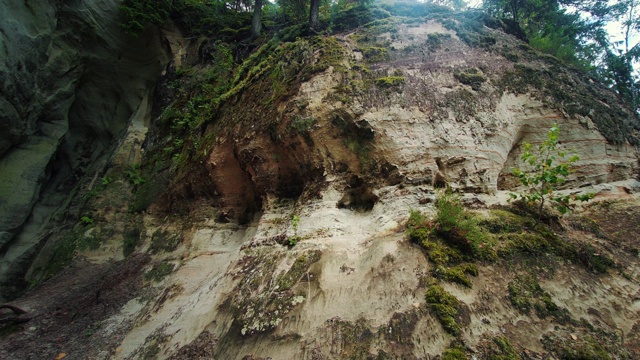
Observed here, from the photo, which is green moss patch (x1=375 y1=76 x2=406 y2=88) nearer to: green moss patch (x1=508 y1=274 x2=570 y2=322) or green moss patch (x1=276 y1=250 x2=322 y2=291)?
green moss patch (x1=276 y1=250 x2=322 y2=291)

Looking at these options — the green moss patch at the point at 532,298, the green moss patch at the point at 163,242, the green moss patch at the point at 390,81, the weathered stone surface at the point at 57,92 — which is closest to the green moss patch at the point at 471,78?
the green moss patch at the point at 390,81

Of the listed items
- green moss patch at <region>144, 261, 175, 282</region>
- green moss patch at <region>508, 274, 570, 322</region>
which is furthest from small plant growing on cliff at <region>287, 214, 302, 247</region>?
green moss patch at <region>144, 261, 175, 282</region>

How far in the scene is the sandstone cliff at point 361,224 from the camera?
362 centimetres

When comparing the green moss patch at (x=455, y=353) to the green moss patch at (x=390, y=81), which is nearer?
the green moss patch at (x=455, y=353)

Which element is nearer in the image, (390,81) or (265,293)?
(265,293)

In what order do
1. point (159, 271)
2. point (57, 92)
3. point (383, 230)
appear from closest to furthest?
point (383, 230) → point (159, 271) → point (57, 92)

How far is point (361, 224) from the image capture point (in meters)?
5.32

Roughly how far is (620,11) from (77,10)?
22862 millimetres

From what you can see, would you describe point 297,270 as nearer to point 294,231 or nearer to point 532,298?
point 294,231

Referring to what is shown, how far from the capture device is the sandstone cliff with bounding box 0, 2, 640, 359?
362cm

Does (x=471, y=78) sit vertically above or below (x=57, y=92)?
above

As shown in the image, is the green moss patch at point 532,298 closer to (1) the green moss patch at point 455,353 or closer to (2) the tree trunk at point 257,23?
(1) the green moss patch at point 455,353

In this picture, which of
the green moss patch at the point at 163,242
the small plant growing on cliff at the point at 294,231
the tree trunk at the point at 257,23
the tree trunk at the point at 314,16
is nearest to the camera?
the small plant growing on cliff at the point at 294,231

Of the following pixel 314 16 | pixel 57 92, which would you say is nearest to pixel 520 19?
pixel 314 16
